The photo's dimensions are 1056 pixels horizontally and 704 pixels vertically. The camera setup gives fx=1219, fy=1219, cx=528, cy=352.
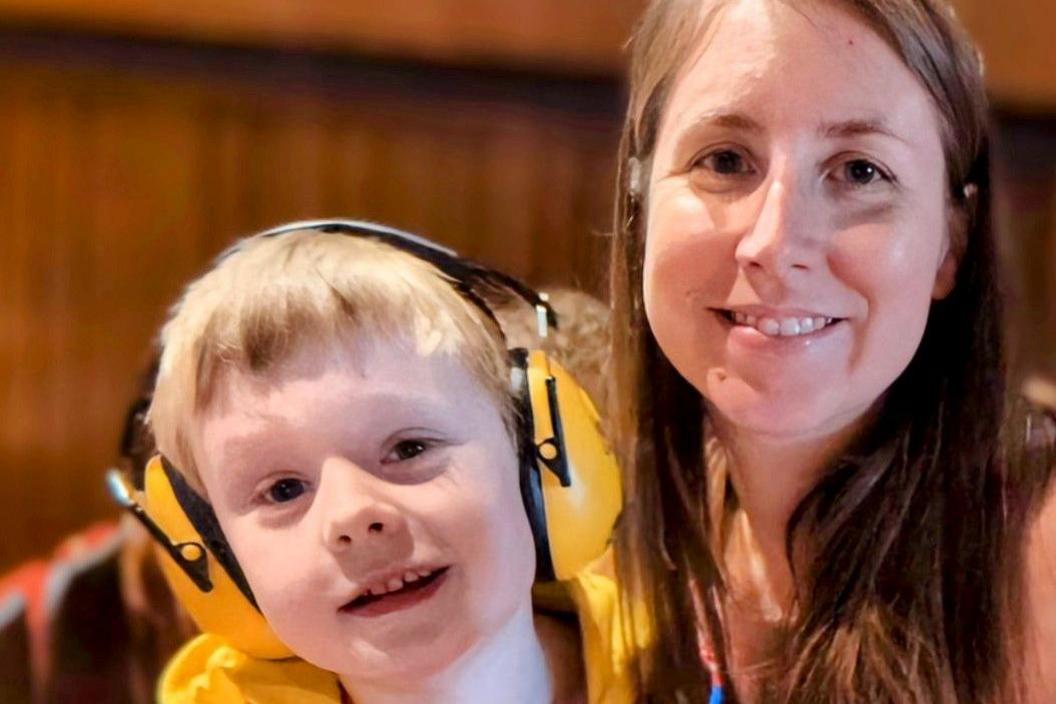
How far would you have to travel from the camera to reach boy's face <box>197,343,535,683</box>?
777 mm

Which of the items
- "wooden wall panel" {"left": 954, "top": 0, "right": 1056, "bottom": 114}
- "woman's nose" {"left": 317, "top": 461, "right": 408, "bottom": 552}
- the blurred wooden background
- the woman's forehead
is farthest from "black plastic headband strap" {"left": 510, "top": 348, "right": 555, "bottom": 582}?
"wooden wall panel" {"left": 954, "top": 0, "right": 1056, "bottom": 114}

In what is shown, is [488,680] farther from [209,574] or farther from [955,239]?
[955,239]

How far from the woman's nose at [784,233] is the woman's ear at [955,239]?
5.4 inches

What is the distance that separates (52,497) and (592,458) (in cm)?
162


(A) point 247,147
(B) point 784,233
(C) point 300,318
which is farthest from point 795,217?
(A) point 247,147

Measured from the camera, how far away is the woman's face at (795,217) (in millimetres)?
818

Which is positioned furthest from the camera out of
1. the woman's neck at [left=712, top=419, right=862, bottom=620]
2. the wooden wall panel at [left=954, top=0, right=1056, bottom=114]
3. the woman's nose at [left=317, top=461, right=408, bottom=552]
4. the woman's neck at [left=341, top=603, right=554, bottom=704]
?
the wooden wall panel at [left=954, top=0, right=1056, bottom=114]

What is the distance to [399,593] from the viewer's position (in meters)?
0.79

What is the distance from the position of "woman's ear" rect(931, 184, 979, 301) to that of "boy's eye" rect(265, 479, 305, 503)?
48 cm

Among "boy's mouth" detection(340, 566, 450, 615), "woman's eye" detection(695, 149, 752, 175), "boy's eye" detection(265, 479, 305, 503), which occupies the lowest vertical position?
"boy's mouth" detection(340, 566, 450, 615)

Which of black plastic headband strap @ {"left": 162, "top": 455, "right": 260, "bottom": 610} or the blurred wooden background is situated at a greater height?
the blurred wooden background

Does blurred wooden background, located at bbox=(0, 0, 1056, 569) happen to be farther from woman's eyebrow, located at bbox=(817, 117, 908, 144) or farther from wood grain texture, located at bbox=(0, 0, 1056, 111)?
woman's eyebrow, located at bbox=(817, 117, 908, 144)

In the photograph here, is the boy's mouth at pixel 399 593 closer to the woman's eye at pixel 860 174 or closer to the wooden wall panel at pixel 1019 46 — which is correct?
the woman's eye at pixel 860 174

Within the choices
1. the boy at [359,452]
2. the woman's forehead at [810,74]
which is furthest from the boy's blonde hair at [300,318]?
the woman's forehead at [810,74]
